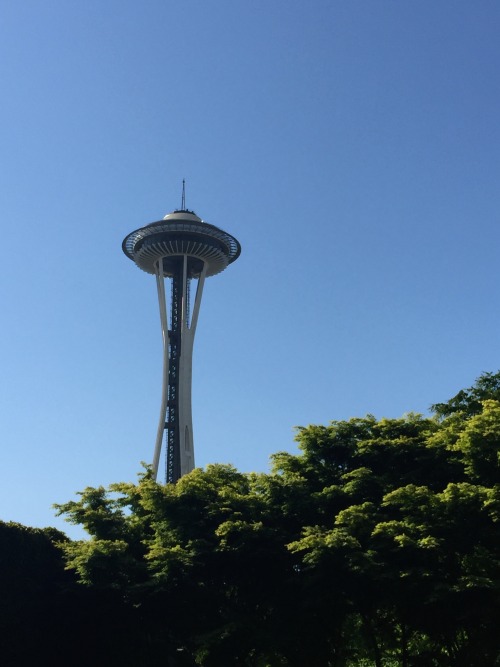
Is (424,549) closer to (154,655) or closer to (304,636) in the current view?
(304,636)

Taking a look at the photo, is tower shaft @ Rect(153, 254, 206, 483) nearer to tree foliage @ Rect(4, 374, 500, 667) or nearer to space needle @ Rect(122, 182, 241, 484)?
space needle @ Rect(122, 182, 241, 484)

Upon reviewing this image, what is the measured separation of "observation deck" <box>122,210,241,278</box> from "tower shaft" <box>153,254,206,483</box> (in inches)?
21.3

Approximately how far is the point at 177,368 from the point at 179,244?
1081 centimetres

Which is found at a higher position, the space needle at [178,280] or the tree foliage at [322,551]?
the space needle at [178,280]

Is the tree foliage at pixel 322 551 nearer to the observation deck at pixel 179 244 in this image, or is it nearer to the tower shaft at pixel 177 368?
the tower shaft at pixel 177 368

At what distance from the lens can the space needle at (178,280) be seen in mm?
65750

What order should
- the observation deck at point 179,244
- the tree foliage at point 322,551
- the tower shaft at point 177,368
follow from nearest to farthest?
1. the tree foliage at point 322,551
2. the tower shaft at point 177,368
3. the observation deck at point 179,244

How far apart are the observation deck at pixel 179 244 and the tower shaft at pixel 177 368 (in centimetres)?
54

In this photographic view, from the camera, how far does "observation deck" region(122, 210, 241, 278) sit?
6969 centimetres

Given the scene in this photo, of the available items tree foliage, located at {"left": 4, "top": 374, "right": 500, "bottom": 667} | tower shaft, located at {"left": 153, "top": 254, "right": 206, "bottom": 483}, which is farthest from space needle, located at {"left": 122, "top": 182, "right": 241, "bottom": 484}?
tree foliage, located at {"left": 4, "top": 374, "right": 500, "bottom": 667}

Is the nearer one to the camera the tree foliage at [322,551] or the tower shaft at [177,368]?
the tree foliage at [322,551]

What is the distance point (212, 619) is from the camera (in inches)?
1019

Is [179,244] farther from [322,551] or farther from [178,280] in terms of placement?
[322,551]

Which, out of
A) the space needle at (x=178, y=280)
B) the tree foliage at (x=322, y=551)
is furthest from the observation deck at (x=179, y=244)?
the tree foliage at (x=322, y=551)
